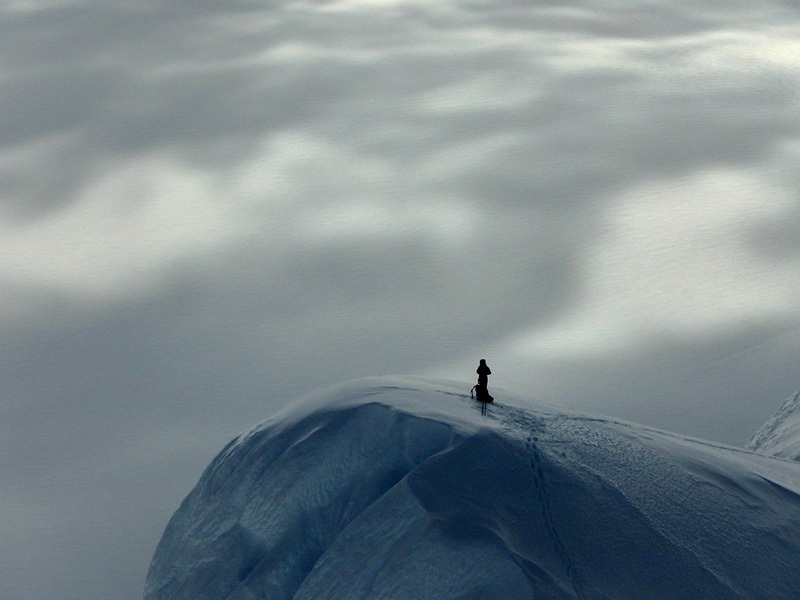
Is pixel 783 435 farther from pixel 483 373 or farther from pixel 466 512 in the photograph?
pixel 466 512

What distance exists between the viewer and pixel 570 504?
19.6ft

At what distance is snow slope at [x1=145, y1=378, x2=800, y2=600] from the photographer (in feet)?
18.4

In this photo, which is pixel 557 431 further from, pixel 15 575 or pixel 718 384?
pixel 718 384

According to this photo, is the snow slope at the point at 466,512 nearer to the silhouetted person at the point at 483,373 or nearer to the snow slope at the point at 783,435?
the silhouetted person at the point at 483,373

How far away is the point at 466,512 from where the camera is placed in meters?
5.80

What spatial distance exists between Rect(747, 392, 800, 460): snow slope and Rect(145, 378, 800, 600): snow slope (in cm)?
300

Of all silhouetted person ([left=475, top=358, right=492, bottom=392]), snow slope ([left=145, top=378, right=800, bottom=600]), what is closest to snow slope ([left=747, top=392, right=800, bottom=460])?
snow slope ([left=145, top=378, right=800, bottom=600])

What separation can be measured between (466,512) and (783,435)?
20.6 feet

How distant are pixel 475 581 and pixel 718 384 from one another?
10.7 meters

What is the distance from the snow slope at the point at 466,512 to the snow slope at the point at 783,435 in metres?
3.00

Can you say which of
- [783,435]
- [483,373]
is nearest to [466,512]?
[483,373]

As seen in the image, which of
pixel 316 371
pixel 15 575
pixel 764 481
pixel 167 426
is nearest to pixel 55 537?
pixel 15 575

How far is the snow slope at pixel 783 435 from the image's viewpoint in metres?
10.1

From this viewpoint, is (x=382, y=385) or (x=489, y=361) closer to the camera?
(x=382, y=385)
